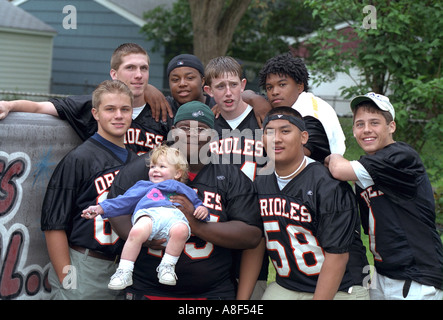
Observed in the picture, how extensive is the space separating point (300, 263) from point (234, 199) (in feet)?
2.03

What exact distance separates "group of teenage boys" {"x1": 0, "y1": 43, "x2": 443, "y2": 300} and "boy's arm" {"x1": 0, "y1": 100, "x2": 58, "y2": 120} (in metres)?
0.01

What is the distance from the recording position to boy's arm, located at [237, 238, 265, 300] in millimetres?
3756

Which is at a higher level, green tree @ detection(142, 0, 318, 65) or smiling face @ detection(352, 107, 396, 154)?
green tree @ detection(142, 0, 318, 65)

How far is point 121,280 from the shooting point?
10.8 feet

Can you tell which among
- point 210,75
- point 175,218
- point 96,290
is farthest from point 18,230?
point 210,75

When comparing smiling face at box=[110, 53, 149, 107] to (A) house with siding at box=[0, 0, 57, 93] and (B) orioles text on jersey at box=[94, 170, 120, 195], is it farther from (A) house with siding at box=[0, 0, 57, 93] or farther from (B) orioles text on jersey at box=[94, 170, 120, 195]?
(A) house with siding at box=[0, 0, 57, 93]

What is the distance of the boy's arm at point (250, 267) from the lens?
12.3ft

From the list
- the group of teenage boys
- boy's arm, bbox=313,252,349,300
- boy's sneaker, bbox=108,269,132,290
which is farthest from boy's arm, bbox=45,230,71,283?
boy's arm, bbox=313,252,349,300

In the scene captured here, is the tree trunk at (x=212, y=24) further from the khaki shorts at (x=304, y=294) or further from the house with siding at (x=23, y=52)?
the khaki shorts at (x=304, y=294)

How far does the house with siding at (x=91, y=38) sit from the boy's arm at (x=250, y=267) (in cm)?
1726

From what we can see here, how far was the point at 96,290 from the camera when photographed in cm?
391

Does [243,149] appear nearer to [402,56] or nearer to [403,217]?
[403,217]

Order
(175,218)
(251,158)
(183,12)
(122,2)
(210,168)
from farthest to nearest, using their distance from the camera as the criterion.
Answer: (122,2)
(183,12)
(251,158)
(210,168)
(175,218)
